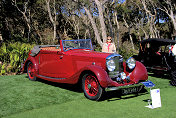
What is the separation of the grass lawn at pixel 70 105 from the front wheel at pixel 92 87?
149 mm

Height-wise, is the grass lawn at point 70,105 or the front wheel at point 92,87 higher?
the front wheel at point 92,87

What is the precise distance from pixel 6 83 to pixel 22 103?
2.62m

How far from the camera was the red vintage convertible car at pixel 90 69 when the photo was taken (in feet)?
16.4

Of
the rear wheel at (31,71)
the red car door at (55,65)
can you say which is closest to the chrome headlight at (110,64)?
the red car door at (55,65)

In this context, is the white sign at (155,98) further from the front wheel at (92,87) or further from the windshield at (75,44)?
the windshield at (75,44)

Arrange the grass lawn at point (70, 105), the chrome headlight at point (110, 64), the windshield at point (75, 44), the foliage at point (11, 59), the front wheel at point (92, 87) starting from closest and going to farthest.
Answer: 1. the grass lawn at point (70, 105)
2. the front wheel at point (92, 87)
3. the chrome headlight at point (110, 64)
4. the windshield at point (75, 44)
5. the foliage at point (11, 59)

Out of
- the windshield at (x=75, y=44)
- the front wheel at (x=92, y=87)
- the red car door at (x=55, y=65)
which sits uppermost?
the windshield at (x=75, y=44)

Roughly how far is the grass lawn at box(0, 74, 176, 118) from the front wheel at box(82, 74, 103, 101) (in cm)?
15

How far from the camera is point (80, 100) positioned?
5160 mm

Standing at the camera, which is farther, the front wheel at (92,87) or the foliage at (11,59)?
the foliage at (11,59)

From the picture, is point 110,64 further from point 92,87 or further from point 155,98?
point 155,98

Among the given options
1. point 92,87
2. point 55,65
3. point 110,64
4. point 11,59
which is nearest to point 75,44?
point 55,65

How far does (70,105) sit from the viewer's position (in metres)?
4.76

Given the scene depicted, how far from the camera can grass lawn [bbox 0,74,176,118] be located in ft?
13.5
